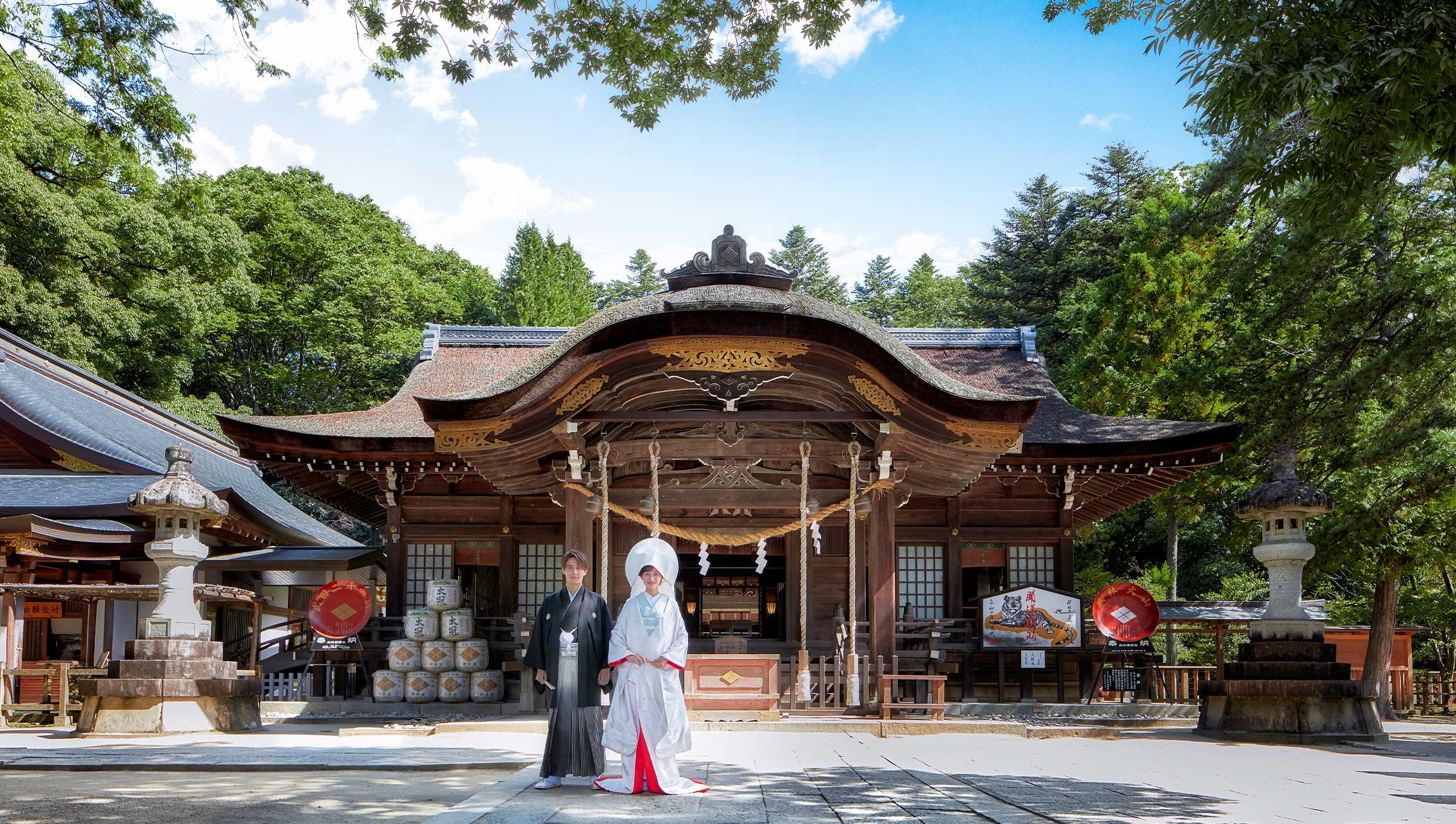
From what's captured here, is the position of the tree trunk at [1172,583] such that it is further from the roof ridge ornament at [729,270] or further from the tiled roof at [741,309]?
the roof ridge ornament at [729,270]

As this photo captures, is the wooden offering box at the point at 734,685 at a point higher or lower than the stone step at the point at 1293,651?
lower

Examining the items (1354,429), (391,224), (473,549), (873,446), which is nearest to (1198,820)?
(873,446)

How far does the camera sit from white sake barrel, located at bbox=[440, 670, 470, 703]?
43.7ft

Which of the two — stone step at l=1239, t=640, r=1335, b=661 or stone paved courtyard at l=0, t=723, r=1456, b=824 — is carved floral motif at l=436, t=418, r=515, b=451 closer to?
stone paved courtyard at l=0, t=723, r=1456, b=824

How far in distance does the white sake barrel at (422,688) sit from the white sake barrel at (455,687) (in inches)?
3.5

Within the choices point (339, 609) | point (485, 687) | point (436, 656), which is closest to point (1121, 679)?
point (485, 687)

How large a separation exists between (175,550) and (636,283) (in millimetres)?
39669

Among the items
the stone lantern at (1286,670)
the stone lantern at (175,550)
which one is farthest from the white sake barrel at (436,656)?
the stone lantern at (1286,670)

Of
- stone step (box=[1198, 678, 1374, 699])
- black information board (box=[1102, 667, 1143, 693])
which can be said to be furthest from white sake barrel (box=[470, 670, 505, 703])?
stone step (box=[1198, 678, 1374, 699])

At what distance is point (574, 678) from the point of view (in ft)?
21.4

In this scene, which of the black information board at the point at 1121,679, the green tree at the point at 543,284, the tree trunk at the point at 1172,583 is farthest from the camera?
the green tree at the point at 543,284

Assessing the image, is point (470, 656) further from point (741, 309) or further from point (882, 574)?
point (741, 309)

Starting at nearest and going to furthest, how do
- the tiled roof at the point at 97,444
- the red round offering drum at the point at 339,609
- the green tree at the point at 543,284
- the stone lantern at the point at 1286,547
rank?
the stone lantern at the point at 1286,547 < the red round offering drum at the point at 339,609 < the tiled roof at the point at 97,444 < the green tree at the point at 543,284

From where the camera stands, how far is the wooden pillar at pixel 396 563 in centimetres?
1520
